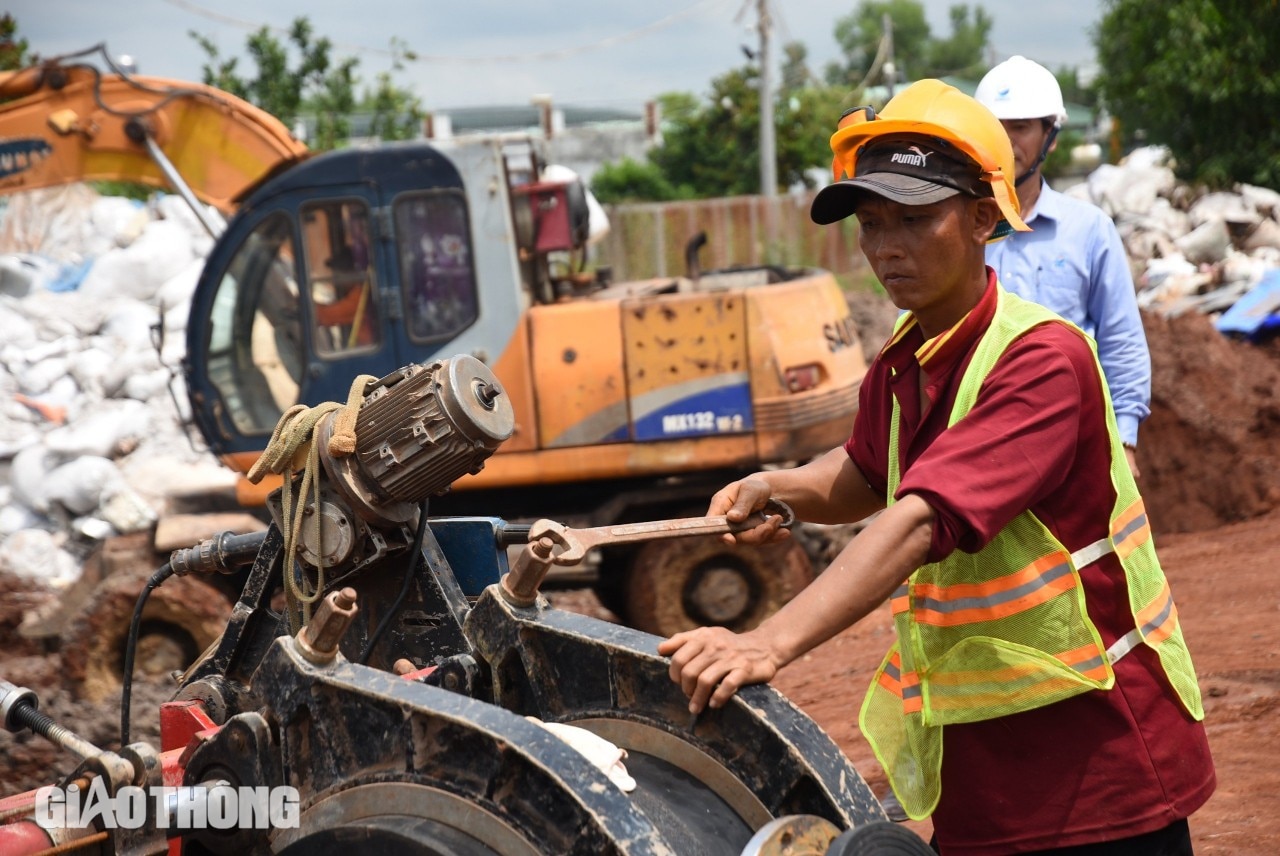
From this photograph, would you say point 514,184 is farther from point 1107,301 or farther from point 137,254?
point 137,254

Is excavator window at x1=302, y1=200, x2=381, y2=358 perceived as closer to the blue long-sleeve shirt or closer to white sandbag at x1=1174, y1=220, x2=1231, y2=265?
the blue long-sleeve shirt

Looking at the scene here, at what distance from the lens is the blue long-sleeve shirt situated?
4.21 m

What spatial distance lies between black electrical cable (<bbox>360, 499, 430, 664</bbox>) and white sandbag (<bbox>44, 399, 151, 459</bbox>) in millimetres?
8631

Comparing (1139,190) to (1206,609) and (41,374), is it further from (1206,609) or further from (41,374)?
(41,374)

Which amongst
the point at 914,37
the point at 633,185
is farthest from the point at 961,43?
the point at 633,185

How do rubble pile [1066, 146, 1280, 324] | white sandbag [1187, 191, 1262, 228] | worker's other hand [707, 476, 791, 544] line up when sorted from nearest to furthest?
1. worker's other hand [707, 476, 791, 544]
2. rubble pile [1066, 146, 1280, 324]
3. white sandbag [1187, 191, 1262, 228]

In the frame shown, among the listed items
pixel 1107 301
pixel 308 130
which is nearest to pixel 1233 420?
pixel 1107 301

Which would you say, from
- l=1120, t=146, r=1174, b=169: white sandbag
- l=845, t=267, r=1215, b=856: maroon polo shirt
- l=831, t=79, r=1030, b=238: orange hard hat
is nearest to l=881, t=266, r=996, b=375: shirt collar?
l=845, t=267, r=1215, b=856: maroon polo shirt

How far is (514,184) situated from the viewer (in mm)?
7727

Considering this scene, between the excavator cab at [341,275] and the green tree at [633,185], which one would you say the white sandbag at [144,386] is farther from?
the green tree at [633,185]

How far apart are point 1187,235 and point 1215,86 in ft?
9.91

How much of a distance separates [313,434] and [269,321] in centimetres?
475

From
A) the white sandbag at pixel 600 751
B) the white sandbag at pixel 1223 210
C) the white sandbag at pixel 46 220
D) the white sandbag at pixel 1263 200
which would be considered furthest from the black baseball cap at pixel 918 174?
the white sandbag at pixel 46 220

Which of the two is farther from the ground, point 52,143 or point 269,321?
point 52,143
